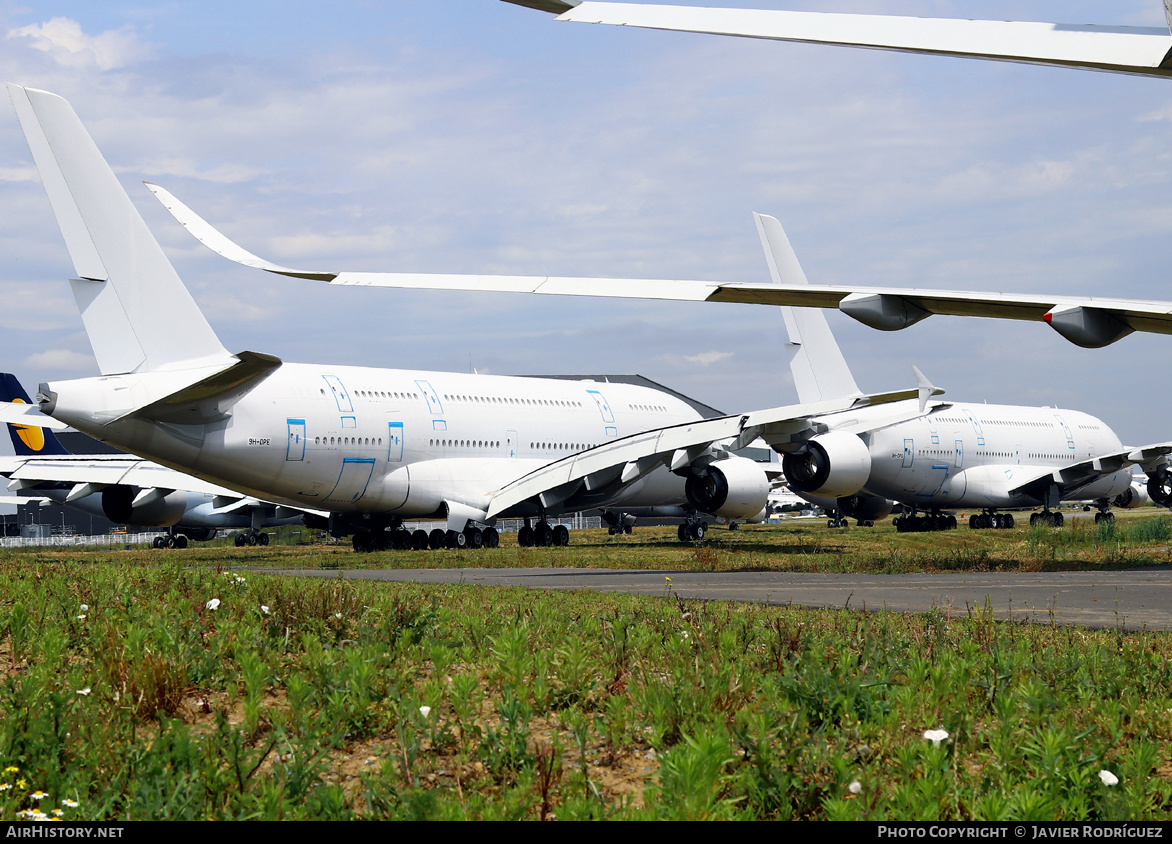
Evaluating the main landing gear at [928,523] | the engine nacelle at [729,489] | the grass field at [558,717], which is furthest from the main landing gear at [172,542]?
the grass field at [558,717]

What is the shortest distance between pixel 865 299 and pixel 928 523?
27.7 meters

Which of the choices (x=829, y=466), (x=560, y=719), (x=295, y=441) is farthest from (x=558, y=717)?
(x=829, y=466)

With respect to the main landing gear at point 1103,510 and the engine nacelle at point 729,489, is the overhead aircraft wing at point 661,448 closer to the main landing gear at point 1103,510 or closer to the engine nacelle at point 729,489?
the engine nacelle at point 729,489

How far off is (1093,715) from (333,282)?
35.7 ft

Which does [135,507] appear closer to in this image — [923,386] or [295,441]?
[295,441]

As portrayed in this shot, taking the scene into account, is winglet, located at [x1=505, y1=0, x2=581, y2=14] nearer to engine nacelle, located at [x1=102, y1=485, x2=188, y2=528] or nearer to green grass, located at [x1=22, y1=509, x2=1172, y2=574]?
green grass, located at [x1=22, y1=509, x2=1172, y2=574]

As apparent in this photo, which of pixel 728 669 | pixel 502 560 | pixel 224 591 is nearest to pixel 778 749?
pixel 728 669

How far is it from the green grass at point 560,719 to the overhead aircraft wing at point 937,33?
392cm

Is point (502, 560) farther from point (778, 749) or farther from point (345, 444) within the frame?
point (778, 749)

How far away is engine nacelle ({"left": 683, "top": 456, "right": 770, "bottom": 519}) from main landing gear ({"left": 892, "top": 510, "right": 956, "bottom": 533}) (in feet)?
51.2

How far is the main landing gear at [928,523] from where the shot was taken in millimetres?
40562

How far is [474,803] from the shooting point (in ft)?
12.0

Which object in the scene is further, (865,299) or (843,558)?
(843,558)

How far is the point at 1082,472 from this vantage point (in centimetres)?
3825
